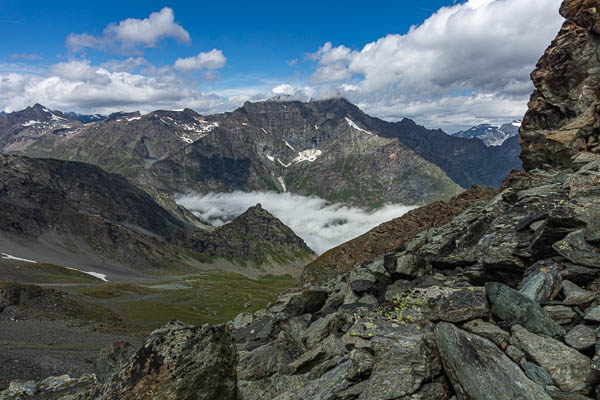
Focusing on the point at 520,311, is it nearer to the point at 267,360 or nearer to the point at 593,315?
the point at 593,315

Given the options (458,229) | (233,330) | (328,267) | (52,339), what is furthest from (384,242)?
(52,339)

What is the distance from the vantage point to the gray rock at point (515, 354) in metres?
11.0

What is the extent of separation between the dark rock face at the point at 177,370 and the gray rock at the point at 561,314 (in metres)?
13.3

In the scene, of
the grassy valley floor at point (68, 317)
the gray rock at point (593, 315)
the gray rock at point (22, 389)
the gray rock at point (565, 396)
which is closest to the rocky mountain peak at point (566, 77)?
the gray rock at point (593, 315)

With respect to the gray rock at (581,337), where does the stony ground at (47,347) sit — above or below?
below

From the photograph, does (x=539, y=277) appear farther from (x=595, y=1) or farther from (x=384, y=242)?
(x=595, y=1)

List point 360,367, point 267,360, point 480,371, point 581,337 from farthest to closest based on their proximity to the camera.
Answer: point 267,360 < point 360,367 < point 581,337 < point 480,371

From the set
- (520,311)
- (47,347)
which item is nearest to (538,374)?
(520,311)

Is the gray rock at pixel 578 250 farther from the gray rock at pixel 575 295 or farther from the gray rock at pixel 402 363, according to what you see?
the gray rock at pixel 402 363

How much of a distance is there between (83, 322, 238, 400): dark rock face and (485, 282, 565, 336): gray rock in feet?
38.6

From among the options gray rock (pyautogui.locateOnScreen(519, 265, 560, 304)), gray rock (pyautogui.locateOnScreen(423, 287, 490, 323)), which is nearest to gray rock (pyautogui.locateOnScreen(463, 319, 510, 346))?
gray rock (pyautogui.locateOnScreen(423, 287, 490, 323))

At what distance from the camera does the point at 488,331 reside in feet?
41.4

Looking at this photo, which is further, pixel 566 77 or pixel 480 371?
pixel 566 77

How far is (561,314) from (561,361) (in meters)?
3.16
